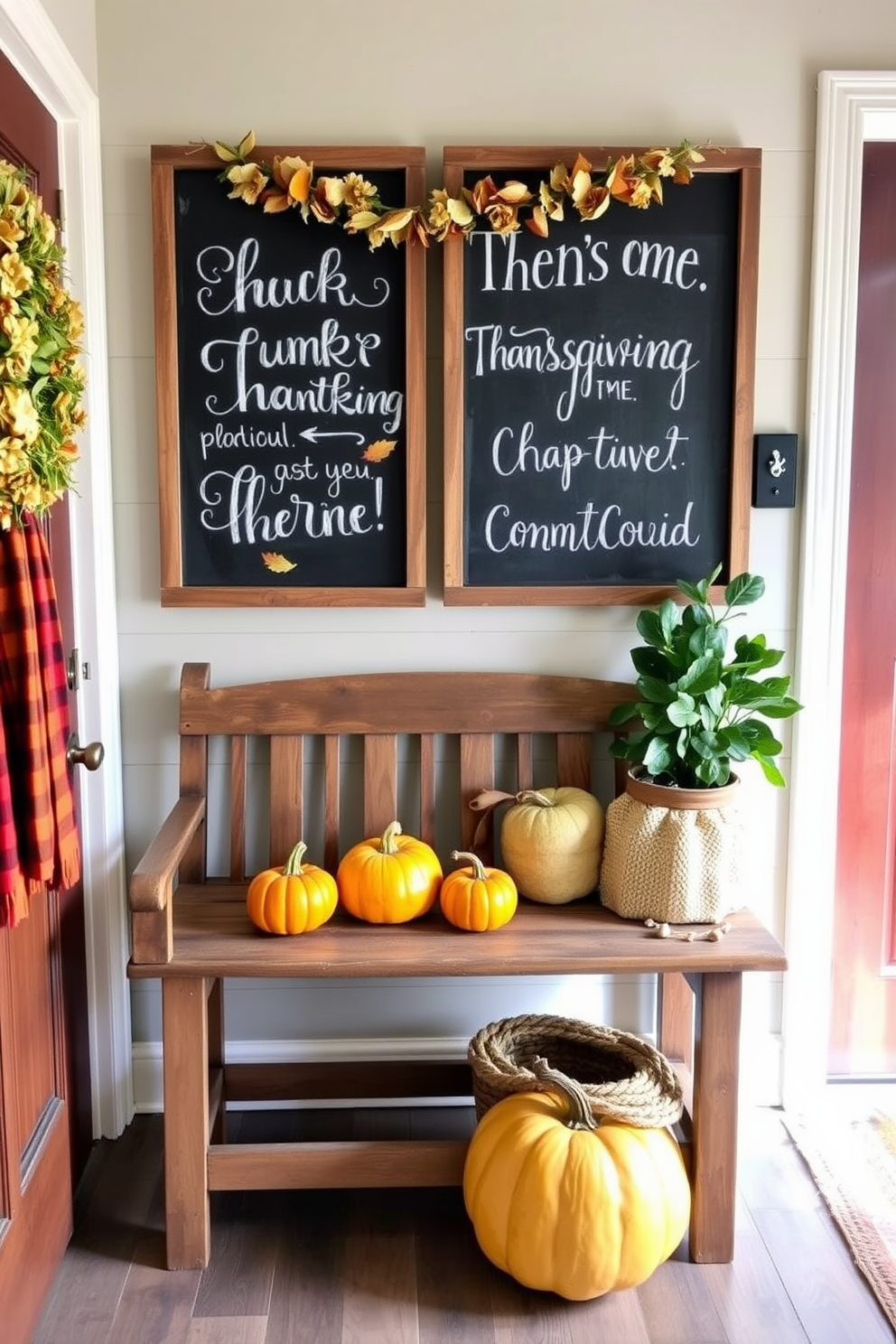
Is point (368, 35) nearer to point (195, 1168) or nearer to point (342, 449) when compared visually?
point (342, 449)

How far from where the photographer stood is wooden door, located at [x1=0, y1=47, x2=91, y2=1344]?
1.69 metres

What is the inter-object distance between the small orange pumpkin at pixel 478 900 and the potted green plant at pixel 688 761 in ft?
0.73

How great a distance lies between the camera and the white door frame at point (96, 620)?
2068 millimetres

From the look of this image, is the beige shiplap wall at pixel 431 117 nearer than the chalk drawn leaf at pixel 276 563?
Yes

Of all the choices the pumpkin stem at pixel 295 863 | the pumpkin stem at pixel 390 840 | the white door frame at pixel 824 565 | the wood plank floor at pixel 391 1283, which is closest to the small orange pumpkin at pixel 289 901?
the pumpkin stem at pixel 295 863

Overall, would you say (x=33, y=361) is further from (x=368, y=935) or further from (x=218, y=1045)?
(x=218, y=1045)

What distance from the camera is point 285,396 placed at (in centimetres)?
221

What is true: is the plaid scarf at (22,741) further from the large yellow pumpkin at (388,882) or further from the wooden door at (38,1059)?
the large yellow pumpkin at (388,882)

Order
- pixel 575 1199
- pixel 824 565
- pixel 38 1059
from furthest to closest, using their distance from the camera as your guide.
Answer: pixel 824 565, pixel 38 1059, pixel 575 1199

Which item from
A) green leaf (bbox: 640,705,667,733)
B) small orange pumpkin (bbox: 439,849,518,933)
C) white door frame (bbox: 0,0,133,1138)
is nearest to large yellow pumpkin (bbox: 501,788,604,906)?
small orange pumpkin (bbox: 439,849,518,933)

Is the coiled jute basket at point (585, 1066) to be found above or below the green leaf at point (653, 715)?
below

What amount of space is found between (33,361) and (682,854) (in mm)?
1348

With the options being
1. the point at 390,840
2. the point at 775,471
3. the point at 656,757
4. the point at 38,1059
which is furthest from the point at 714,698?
the point at 38,1059

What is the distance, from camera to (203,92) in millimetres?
2145
